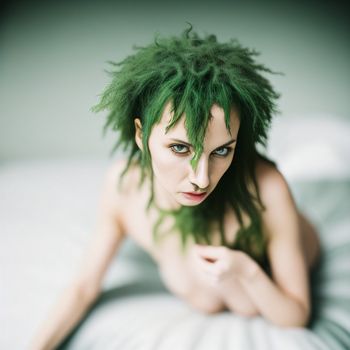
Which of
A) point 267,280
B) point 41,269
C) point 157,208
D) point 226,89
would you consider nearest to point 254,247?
point 267,280

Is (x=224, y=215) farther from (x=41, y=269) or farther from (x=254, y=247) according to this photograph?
(x=41, y=269)

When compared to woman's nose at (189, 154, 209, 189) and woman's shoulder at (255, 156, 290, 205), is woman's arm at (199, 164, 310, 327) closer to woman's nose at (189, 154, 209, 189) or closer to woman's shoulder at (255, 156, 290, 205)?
woman's shoulder at (255, 156, 290, 205)

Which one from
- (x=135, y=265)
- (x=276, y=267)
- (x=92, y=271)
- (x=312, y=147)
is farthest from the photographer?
(x=312, y=147)

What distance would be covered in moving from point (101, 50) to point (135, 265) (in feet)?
3.03

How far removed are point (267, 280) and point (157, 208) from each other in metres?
0.30

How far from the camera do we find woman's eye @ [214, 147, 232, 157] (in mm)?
762

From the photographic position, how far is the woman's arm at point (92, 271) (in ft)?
3.43

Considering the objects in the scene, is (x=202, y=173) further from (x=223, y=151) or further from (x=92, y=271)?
(x=92, y=271)

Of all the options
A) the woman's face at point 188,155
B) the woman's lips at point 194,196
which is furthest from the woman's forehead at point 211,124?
the woman's lips at point 194,196

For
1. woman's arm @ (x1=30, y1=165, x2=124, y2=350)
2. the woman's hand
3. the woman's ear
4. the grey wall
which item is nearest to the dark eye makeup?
the woman's ear

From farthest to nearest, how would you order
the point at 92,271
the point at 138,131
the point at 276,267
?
1. the point at 92,271
2. the point at 276,267
3. the point at 138,131

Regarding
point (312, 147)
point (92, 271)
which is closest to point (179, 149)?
point (92, 271)

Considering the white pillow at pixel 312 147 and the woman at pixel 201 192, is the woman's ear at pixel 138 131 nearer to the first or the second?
the woman at pixel 201 192

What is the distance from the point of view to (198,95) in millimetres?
716
